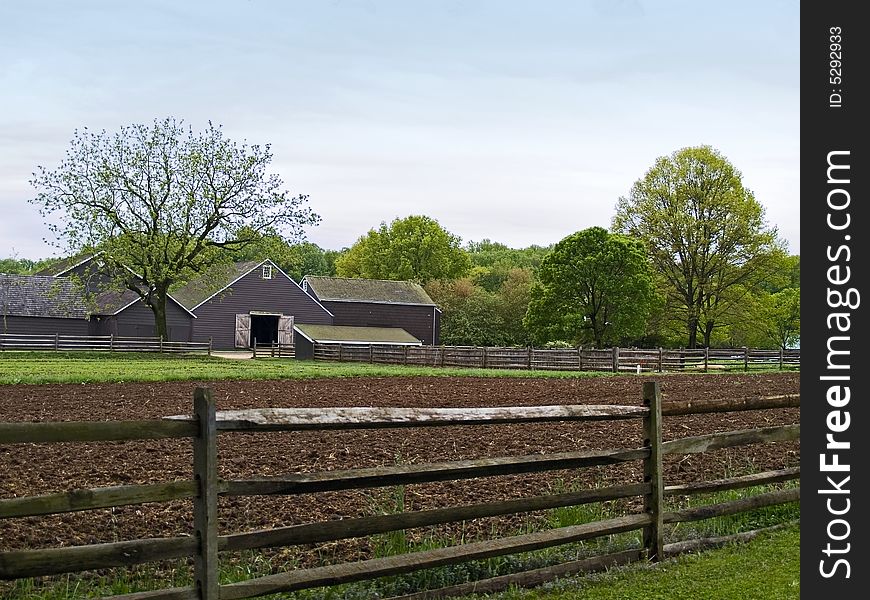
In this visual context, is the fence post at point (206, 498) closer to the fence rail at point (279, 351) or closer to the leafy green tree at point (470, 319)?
the fence rail at point (279, 351)

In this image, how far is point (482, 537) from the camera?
24.0 feet

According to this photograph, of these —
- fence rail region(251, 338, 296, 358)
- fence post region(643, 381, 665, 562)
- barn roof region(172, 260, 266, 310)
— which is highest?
barn roof region(172, 260, 266, 310)

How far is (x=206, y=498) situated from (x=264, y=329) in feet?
190

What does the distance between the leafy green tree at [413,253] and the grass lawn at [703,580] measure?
8685cm

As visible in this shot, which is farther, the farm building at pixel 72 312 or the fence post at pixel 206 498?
the farm building at pixel 72 312

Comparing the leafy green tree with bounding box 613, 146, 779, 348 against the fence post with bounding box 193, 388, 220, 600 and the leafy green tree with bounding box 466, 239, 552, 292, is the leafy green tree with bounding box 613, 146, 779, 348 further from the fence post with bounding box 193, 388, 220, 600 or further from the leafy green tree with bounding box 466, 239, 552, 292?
the fence post with bounding box 193, 388, 220, 600

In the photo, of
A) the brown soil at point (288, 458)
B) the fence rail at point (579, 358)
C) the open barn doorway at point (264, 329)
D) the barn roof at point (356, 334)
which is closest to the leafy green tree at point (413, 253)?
the barn roof at point (356, 334)

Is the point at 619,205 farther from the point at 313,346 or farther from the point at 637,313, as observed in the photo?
the point at 313,346

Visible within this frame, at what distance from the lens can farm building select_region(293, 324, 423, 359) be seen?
56406 millimetres

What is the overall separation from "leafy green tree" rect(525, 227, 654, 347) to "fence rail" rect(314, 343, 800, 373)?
635 cm

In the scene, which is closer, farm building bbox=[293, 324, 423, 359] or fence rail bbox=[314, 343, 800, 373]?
fence rail bbox=[314, 343, 800, 373]

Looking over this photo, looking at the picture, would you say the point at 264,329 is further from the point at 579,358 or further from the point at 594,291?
the point at 579,358

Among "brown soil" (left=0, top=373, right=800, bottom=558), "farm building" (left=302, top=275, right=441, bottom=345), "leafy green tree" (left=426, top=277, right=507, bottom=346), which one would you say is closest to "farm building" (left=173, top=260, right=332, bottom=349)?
"farm building" (left=302, top=275, right=441, bottom=345)

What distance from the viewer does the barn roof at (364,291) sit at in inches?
2539
